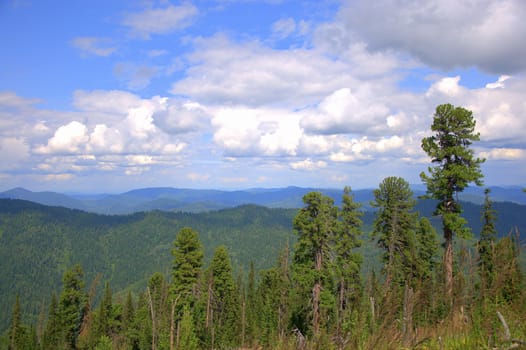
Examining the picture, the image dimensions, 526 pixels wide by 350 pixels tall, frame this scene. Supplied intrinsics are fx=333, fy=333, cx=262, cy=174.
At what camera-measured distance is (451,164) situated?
1644 cm

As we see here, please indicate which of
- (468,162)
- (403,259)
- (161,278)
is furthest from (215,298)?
(468,162)

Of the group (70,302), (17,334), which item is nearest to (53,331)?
(70,302)

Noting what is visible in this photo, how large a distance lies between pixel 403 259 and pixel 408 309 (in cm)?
2267

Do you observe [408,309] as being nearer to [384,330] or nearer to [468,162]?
[384,330]

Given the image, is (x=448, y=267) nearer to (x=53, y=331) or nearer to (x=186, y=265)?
(x=186, y=265)

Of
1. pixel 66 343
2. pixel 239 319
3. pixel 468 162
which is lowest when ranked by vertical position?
pixel 66 343

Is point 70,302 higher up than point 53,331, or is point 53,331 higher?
point 70,302

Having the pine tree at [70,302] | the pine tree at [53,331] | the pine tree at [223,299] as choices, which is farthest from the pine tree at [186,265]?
the pine tree at [53,331]

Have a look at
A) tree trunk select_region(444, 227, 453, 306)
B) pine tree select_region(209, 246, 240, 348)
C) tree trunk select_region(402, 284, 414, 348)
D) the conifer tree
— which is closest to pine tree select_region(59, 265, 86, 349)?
pine tree select_region(209, 246, 240, 348)

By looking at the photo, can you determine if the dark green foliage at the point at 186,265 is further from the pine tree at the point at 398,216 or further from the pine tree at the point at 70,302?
the pine tree at the point at 70,302

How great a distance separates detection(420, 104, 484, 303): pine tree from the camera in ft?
52.7

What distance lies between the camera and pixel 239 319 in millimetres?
37688

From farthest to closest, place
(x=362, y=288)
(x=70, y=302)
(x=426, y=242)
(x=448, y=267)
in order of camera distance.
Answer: (x=70, y=302) → (x=426, y=242) → (x=448, y=267) → (x=362, y=288)

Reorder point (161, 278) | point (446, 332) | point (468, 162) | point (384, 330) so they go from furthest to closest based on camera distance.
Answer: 1. point (161, 278)
2. point (468, 162)
3. point (446, 332)
4. point (384, 330)
